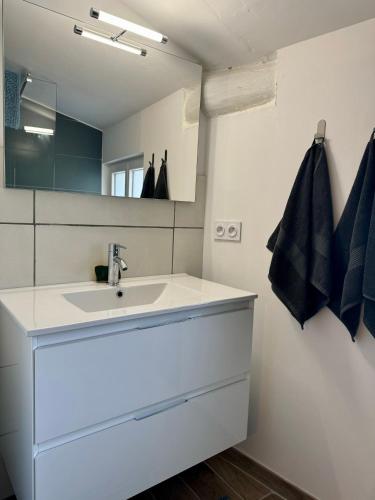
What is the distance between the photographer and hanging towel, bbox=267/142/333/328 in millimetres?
1321

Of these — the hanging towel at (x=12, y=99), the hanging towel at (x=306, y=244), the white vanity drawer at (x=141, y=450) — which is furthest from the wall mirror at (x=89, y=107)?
the white vanity drawer at (x=141, y=450)

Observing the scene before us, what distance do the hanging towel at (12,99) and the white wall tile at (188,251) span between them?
84 centimetres

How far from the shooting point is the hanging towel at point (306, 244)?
1321mm

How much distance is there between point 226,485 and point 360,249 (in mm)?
1155

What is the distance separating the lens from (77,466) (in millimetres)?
1011

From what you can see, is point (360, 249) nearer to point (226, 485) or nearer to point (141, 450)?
point (141, 450)

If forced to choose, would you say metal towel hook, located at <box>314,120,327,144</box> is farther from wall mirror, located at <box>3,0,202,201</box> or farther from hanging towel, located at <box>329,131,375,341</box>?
wall mirror, located at <box>3,0,202,201</box>

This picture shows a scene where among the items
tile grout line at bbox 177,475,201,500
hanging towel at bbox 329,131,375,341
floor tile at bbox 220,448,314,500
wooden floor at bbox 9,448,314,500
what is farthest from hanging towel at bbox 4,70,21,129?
floor tile at bbox 220,448,314,500

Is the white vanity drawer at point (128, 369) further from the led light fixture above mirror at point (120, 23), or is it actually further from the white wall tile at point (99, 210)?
the led light fixture above mirror at point (120, 23)

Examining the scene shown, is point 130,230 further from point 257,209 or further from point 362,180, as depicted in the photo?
point 362,180

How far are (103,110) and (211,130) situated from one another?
1.92 ft

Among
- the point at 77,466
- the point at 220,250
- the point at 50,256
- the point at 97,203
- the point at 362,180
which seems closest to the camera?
the point at 77,466

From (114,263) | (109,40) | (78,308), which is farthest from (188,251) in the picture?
(109,40)

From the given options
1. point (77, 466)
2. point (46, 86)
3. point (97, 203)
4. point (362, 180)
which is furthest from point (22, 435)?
point (362, 180)
